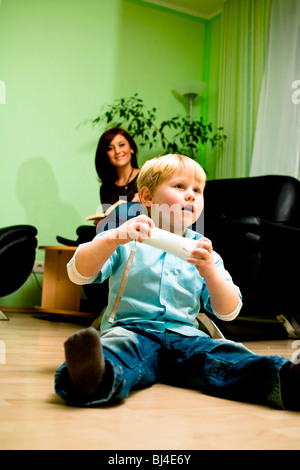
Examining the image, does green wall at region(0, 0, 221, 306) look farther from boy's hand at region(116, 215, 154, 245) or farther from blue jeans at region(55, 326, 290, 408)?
boy's hand at region(116, 215, 154, 245)

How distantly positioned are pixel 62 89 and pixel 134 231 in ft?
10.0

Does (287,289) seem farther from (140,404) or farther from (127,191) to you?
(140,404)

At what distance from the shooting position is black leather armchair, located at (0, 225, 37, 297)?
293 centimetres

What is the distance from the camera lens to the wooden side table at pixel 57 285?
328 cm

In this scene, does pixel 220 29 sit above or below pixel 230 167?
above

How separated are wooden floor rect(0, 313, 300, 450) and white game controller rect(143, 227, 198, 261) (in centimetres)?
31

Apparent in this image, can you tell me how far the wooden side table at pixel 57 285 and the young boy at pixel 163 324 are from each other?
1.98 metres

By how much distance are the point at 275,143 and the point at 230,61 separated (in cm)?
94

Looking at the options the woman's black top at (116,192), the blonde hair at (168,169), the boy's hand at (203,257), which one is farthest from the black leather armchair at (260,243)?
the boy's hand at (203,257)

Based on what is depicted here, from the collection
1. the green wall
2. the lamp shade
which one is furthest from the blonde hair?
the lamp shade

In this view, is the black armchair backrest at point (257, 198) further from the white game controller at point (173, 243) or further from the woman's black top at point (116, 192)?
the white game controller at point (173, 243)

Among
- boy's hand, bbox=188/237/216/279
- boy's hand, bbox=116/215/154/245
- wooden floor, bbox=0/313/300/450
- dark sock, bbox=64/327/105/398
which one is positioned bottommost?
wooden floor, bbox=0/313/300/450

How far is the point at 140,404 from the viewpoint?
1.02 meters
